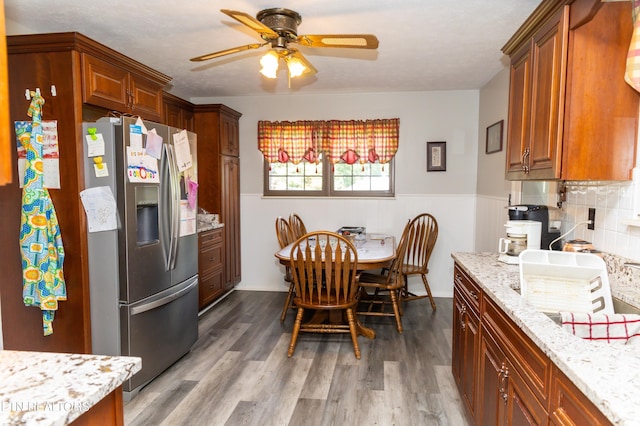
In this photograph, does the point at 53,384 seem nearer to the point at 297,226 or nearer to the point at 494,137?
the point at 297,226

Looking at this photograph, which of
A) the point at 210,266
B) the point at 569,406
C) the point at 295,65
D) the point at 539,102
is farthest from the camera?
the point at 210,266

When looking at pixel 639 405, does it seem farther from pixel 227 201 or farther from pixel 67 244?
pixel 227 201

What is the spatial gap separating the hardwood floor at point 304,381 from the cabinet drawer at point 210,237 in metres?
0.79

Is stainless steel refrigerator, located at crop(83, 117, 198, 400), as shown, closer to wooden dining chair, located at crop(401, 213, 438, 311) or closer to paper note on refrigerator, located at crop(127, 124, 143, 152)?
paper note on refrigerator, located at crop(127, 124, 143, 152)

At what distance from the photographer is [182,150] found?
9.32 feet

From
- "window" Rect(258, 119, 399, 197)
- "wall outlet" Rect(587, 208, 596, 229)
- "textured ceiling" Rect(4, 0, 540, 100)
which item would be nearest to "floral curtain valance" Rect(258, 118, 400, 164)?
"window" Rect(258, 119, 399, 197)

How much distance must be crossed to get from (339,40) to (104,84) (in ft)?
4.74

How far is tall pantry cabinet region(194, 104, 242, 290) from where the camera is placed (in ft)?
13.9

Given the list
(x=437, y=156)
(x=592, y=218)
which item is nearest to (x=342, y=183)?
(x=437, y=156)

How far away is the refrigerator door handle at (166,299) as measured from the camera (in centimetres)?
238

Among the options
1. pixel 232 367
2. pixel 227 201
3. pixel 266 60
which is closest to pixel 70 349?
pixel 232 367

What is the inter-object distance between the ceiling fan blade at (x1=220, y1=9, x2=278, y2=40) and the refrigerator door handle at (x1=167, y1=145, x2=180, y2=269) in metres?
1.02

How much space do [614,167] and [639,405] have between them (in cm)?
121

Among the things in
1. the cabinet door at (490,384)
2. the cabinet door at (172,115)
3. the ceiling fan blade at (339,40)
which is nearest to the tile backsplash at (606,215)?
the cabinet door at (490,384)
